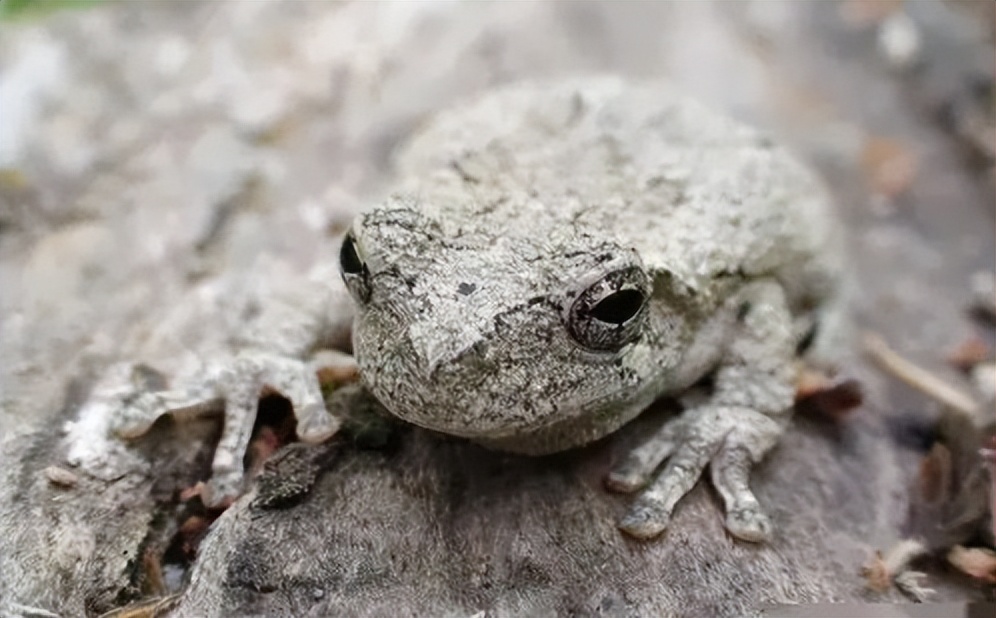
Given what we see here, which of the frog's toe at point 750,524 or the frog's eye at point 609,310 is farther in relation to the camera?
the frog's toe at point 750,524

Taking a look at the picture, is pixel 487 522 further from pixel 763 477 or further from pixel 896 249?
pixel 896 249

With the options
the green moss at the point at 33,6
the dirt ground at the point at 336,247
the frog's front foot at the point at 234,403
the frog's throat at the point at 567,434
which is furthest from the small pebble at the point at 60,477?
the green moss at the point at 33,6

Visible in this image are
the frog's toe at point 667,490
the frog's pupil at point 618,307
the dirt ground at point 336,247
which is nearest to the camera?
the dirt ground at point 336,247

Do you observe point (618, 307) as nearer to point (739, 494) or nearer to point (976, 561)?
point (739, 494)

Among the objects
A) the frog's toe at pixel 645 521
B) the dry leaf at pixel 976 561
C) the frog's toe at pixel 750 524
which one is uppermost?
the frog's toe at pixel 645 521

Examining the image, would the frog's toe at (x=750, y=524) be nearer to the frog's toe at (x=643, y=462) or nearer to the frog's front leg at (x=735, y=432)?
the frog's front leg at (x=735, y=432)

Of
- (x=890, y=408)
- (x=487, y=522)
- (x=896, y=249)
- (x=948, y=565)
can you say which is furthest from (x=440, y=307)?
(x=896, y=249)

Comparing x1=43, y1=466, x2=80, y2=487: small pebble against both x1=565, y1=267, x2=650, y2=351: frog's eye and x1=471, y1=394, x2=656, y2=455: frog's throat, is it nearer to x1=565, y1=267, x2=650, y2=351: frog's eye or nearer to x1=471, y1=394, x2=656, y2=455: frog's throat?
x1=471, y1=394, x2=656, y2=455: frog's throat
